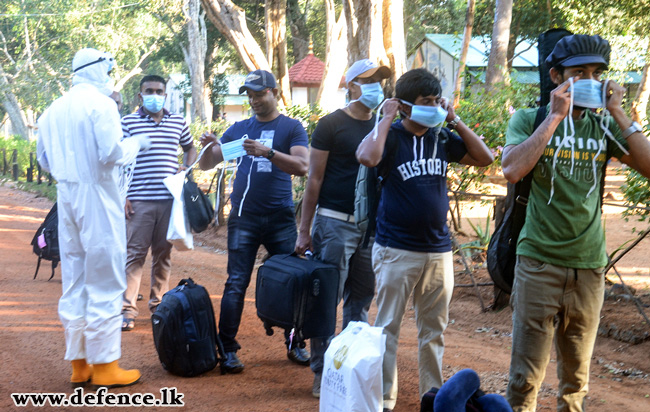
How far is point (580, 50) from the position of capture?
11.9ft

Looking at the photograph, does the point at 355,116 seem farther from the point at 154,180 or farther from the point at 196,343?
the point at 154,180

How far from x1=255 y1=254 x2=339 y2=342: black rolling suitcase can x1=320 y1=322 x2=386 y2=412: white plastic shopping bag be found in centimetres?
87

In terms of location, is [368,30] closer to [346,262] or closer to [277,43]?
[346,262]

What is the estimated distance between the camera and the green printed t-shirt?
12.0 ft

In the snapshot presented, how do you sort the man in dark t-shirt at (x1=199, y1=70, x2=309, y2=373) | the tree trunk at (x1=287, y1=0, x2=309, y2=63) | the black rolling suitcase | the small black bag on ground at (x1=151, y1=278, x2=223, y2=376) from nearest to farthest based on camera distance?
the black rolling suitcase → the small black bag on ground at (x1=151, y1=278, x2=223, y2=376) → the man in dark t-shirt at (x1=199, y1=70, x2=309, y2=373) → the tree trunk at (x1=287, y1=0, x2=309, y2=63)

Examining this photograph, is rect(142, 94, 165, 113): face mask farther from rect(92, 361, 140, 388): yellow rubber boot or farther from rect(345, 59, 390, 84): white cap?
rect(92, 361, 140, 388): yellow rubber boot

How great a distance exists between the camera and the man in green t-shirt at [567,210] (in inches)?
142

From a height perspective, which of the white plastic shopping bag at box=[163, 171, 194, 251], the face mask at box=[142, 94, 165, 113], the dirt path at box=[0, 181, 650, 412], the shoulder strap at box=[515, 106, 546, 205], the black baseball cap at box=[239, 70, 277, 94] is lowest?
the dirt path at box=[0, 181, 650, 412]

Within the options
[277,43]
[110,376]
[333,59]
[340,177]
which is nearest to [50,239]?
[110,376]

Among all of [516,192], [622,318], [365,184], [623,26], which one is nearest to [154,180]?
[365,184]

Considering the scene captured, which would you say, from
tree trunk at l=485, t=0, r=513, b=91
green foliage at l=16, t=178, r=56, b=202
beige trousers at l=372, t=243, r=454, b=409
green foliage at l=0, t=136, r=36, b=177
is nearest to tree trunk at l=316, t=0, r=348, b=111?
tree trunk at l=485, t=0, r=513, b=91

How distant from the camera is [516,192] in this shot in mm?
3889

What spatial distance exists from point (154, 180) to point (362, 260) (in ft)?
8.80

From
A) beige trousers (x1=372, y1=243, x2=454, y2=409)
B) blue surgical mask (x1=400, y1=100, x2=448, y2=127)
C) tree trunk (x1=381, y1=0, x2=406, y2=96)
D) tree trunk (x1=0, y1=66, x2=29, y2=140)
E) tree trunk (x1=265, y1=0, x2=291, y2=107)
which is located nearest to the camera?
blue surgical mask (x1=400, y1=100, x2=448, y2=127)
